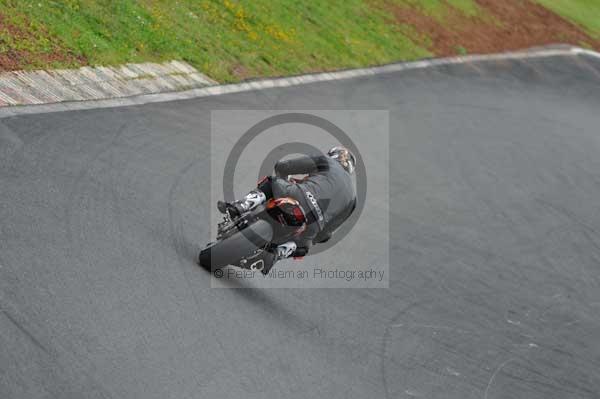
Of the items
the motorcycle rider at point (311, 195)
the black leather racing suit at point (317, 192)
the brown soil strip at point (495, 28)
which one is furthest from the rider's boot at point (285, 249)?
the brown soil strip at point (495, 28)

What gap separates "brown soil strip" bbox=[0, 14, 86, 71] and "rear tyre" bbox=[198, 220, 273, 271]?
5120 mm

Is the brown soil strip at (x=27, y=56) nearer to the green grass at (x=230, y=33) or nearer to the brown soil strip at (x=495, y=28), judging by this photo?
the green grass at (x=230, y=33)

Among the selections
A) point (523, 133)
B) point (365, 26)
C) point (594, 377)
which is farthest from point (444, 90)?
point (594, 377)

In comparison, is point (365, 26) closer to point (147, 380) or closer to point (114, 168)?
point (114, 168)

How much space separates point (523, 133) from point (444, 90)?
236 centimetres

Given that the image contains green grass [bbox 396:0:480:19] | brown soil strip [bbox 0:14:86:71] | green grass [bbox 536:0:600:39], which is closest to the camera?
brown soil strip [bbox 0:14:86:71]

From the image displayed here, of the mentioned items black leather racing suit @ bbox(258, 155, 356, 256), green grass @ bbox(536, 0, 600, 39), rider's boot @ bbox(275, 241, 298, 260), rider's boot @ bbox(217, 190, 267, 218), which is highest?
green grass @ bbox(536, 0, 600, 39)

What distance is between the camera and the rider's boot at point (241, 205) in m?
8.95

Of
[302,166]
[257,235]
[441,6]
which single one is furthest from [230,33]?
[441,6]

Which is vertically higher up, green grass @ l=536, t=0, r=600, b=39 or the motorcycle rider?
green grass @ l=536, t=0, r=600, b=39

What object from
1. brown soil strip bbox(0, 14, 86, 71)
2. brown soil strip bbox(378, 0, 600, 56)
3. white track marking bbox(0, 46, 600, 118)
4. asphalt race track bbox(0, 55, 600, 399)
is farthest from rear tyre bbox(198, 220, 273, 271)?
brown soil strip bbox(378, 0, 600, 56)

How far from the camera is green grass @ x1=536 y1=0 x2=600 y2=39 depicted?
34.6m

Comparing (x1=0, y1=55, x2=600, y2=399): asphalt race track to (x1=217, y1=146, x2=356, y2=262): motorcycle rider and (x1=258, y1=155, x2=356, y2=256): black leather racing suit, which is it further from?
(x1=258, y1=155, x2=356, y2=256): black leather racing suit

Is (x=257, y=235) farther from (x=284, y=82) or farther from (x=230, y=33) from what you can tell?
(x=230, y=33)
